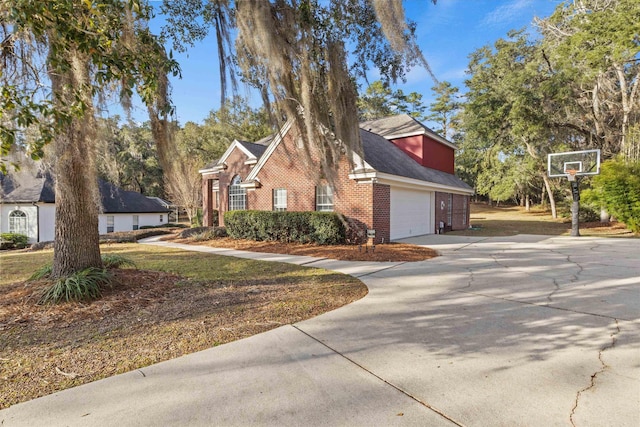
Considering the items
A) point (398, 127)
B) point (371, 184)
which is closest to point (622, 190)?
point (398, 127)

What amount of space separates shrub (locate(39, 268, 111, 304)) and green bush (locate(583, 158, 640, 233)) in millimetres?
20178

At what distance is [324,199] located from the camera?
12.4 metres

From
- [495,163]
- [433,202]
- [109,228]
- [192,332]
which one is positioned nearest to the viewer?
[192,332]

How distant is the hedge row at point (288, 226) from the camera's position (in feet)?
36.5

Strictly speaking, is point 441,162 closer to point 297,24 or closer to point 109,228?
point 297,24

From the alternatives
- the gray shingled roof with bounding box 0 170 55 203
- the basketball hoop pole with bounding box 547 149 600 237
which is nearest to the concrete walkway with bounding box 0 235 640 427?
the basketball hoop pole with bounding box 547 149 600 237

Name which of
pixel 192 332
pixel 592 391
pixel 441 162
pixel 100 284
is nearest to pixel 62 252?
pixel 100 284

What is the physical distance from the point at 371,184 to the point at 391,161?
106 inches

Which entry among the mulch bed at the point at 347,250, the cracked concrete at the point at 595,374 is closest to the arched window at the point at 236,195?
the mulch bed at the point at 347,250

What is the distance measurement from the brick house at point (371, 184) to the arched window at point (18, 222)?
477 inches

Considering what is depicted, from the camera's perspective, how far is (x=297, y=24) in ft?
15.7

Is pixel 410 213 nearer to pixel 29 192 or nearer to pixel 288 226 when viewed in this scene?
pixel 288 226

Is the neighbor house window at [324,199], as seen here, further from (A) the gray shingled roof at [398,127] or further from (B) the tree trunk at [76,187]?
(B) the tree trunk at [76,187]

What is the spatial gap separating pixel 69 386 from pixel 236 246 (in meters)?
9.35
